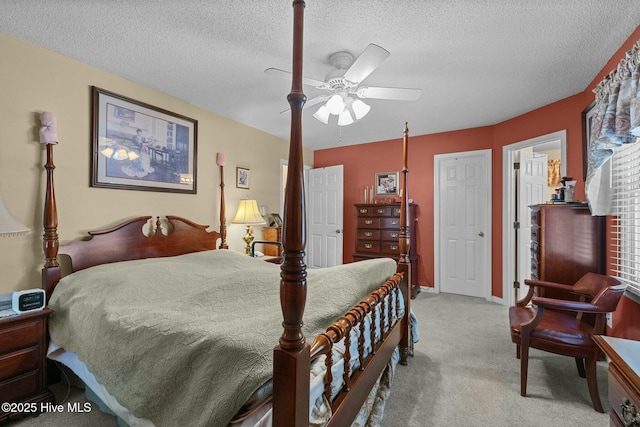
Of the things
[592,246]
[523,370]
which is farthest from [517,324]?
[592,246]

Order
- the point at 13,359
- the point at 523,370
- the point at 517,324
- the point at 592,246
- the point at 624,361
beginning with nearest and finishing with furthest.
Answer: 1. the point at 624,361
2. the point at 13,359
3. the point at 523,370
4. the point at 517,324
5. the point at 592,246

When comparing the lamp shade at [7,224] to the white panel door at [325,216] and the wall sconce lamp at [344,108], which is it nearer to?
the wall sconce lamp at [344,108]

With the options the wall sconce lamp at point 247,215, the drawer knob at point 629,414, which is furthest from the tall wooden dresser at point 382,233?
the drawer knob at point 629,414

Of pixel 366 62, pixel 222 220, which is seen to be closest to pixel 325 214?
pixel 222 220

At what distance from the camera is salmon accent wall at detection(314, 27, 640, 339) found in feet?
9.45

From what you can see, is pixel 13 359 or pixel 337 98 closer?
pixel 13 359

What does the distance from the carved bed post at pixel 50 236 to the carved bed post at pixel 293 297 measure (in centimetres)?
212

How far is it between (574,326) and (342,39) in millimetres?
2564

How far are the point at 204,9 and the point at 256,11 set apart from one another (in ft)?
1.03

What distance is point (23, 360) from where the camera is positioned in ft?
5.84

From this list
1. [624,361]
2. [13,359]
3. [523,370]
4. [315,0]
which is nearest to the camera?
[624,361]

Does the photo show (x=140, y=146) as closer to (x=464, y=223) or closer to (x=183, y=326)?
(x=183, y=326)

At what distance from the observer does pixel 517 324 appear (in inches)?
83.4

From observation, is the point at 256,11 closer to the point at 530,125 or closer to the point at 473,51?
the point at 473,51
